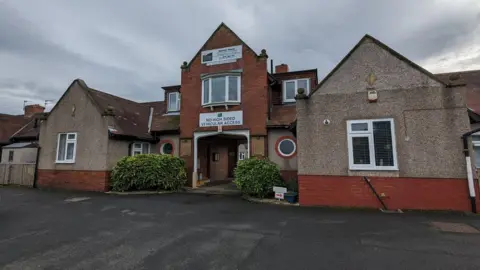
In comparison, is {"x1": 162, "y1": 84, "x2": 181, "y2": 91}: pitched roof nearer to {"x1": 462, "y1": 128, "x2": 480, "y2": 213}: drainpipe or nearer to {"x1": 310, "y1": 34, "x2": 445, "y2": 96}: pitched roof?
{"x1": 310, "y1": 34, "x2": 445, "y2": 96}: pitched roof

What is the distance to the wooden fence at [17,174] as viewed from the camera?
15086 mm

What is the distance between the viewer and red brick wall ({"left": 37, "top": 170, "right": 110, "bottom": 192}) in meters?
13.2

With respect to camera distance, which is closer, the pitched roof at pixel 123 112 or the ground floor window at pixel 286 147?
the ground floor window at pixel 286 147

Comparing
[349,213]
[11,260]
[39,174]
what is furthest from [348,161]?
[39,174]

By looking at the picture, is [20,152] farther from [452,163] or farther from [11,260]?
[452,163]

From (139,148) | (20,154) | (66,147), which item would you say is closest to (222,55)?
(139,148)

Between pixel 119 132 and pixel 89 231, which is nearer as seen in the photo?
pixel 89 231

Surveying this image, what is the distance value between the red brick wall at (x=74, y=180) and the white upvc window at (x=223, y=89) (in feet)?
23.1

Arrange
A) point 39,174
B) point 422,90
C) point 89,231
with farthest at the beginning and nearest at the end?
point 39,174 → point 422,90 → point 89,231

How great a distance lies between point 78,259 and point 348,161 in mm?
8431

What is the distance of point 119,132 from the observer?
45.1 feet

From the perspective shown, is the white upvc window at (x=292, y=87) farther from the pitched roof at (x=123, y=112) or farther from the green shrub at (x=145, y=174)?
the pitched roof at (x=123, y=112)

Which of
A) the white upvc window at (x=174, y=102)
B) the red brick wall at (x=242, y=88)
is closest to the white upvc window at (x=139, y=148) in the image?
the red brick wall at (x=242, y=88)

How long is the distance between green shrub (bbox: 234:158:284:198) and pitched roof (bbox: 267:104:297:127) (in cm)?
264
